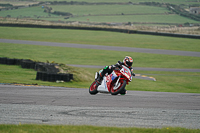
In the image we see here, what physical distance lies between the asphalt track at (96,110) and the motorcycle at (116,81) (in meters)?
0.31

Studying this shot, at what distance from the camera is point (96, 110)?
9.31m

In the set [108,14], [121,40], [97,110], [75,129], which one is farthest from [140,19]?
[75,129]

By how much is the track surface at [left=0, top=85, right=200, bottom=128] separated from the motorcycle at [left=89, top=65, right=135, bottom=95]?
12.4 inches

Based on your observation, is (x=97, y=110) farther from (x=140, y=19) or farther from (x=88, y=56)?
(x=140, y=19)

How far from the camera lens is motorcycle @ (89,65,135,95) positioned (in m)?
11.0

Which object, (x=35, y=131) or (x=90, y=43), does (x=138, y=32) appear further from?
(x=35, y=131)

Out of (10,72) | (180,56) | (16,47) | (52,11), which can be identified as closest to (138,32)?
(180,56)

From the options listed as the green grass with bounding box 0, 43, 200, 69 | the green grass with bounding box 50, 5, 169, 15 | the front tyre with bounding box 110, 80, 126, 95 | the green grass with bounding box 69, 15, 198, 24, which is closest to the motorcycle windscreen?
the front tyre with bounding box 110, 80, 126, 95

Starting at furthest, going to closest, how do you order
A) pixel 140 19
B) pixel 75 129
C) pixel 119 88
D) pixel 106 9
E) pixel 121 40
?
pixel 106 9 < pixel 140 19 < pixel 121 40 < pixel 119 88 < pixel 75 129

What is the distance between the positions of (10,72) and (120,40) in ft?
100.0

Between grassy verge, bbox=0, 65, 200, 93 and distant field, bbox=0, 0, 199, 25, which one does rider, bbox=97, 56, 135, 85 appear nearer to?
grassy verge, bbox=0, 65, 200, 93

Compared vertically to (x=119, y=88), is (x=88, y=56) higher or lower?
lower

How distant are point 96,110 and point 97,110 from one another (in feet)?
0.11

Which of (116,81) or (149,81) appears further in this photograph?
(149,81)
